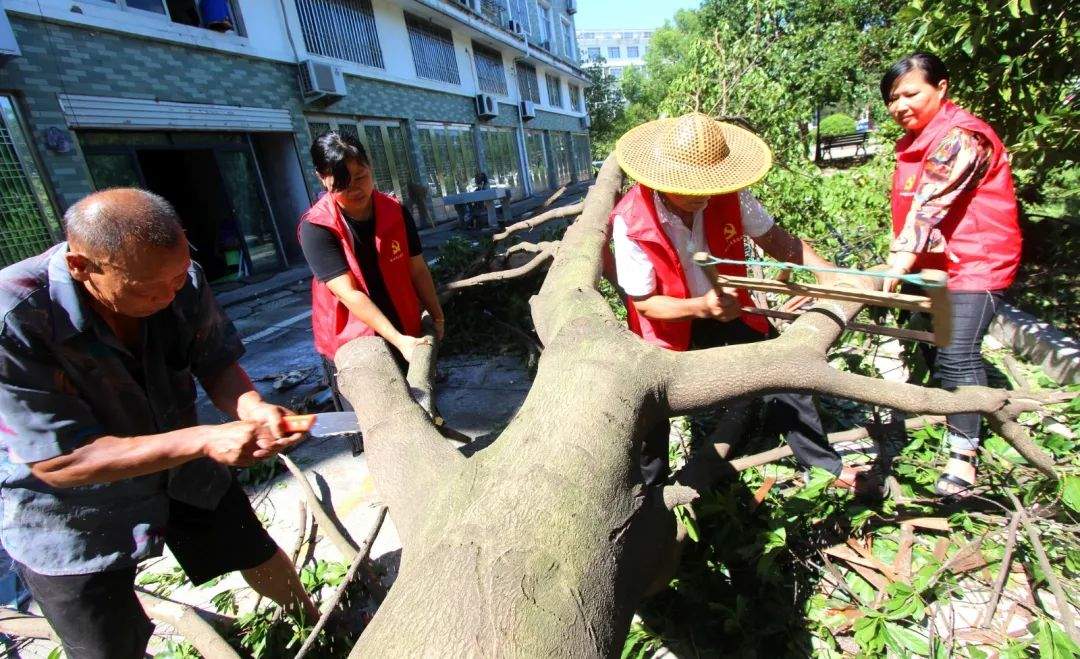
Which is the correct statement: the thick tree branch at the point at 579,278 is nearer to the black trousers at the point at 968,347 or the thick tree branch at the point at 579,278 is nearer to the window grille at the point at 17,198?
the black trousers at the point at 968,347

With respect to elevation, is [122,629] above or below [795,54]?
below

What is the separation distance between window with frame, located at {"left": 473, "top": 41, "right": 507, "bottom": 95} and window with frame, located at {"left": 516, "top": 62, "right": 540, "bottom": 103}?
178 centimetres

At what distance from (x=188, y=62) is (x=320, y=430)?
432 inches

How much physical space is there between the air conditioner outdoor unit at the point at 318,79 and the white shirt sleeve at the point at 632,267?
1237 centimetres

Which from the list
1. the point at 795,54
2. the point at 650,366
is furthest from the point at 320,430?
the point at 795,54

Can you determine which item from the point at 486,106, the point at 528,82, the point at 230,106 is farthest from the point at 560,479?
the point at 528,82

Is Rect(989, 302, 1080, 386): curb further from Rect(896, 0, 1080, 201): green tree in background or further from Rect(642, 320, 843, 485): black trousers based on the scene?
Rect(642, 320, 843, 485): black trousers

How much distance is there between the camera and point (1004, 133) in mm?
3383

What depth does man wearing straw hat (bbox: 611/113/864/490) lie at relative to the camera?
6.08 ft

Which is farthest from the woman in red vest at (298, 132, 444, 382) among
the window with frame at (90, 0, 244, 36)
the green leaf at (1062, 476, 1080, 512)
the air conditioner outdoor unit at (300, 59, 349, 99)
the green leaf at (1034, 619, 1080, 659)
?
the air conditioner outdoor unit at (300, 59, 349, 99)

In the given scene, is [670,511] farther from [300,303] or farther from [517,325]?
[300,303]

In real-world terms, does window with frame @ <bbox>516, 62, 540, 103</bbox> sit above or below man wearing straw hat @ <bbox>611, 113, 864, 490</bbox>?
above

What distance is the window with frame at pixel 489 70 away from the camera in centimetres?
2200

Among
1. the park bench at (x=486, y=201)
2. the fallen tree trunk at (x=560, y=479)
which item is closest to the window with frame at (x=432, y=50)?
the park bench at (x=486, y=201)
